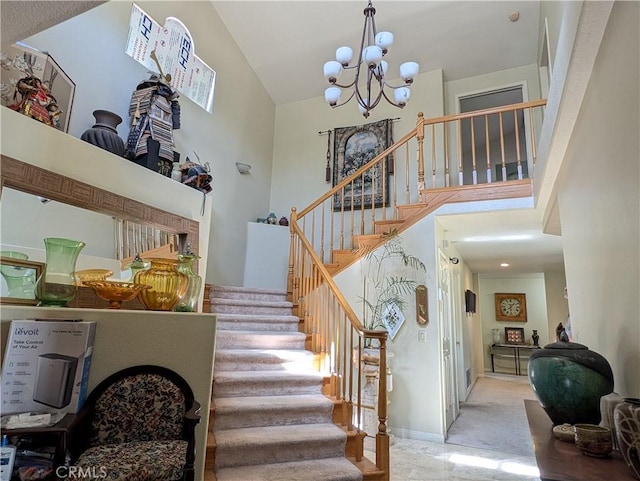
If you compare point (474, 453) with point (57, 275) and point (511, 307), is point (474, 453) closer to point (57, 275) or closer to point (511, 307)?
point (57, 275)

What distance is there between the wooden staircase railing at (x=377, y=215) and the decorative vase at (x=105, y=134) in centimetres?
217

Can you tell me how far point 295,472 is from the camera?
96.3 inches

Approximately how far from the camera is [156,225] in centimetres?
305

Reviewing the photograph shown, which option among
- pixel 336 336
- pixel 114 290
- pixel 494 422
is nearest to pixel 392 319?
pixel 336 336

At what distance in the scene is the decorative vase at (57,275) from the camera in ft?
6.73

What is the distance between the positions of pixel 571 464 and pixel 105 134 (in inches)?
139

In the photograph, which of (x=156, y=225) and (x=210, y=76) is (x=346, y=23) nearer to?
(x=210, y=76)

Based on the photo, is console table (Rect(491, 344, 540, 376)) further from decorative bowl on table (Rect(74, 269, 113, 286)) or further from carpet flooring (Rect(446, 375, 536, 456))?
decorative bowl on table (Rect(74, 269, 113, 286))

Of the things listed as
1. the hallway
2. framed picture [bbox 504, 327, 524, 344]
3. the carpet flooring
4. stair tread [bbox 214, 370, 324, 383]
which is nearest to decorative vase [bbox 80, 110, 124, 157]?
stair tread [bbox 214, 370, 324, 383]

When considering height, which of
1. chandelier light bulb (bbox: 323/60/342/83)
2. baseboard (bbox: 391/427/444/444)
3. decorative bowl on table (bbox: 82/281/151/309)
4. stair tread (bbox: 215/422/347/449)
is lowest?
baseboard (bbox: 391/427/444/444)

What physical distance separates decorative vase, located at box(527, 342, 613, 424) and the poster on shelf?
14.6 ft

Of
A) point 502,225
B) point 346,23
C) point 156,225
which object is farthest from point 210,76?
point 502,225

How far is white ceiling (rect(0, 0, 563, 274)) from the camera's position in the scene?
191 inches

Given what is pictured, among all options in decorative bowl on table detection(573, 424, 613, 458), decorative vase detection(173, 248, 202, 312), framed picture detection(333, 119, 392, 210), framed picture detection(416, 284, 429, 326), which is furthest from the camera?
framed picture detection(333, 119, 392, 210)
